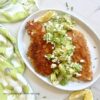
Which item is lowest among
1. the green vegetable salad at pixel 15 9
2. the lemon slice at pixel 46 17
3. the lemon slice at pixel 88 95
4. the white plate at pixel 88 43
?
the lemon slice at pixel 88 95

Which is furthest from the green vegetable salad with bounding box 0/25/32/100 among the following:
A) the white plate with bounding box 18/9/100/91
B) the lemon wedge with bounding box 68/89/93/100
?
the lemon wedge with bounding box 68/89/93/100

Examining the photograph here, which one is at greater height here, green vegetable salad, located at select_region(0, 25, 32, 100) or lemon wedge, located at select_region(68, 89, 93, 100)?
green vegetable salad, located at select_region(0, 25, 32, 100)

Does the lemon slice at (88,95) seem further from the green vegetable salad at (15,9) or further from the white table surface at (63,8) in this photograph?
Answer: the green vegetable salad at (15,9)

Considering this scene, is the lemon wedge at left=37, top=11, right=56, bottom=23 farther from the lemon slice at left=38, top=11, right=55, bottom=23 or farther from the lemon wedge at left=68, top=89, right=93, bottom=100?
the lemon wedge at left=68, top=89, right=93, bottom=100

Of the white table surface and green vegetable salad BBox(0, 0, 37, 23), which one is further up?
green vegetable salad BBox(0, 0, 37, 23)

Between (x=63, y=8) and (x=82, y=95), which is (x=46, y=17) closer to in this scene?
Answer: (x=63, y=8)

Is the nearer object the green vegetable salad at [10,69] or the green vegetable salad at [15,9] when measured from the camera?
the green vegetable salad at [10,69]

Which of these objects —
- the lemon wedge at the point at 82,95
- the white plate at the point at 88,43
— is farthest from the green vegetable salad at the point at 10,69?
the lemon wedge at the point at 82,95

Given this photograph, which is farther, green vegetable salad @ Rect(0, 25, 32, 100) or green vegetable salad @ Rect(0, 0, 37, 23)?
green vegetable salad @ Rect(0, 0, 37, 23)

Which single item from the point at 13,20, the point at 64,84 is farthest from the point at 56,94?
the point at 13,20

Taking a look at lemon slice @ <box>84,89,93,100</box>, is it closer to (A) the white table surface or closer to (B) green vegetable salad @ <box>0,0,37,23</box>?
(A) the white table surface

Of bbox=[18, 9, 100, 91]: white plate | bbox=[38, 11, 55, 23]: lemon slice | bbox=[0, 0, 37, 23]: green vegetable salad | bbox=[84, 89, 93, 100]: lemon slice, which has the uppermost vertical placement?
bbox=[0, 0, 37, 23]: green vegetable salad
